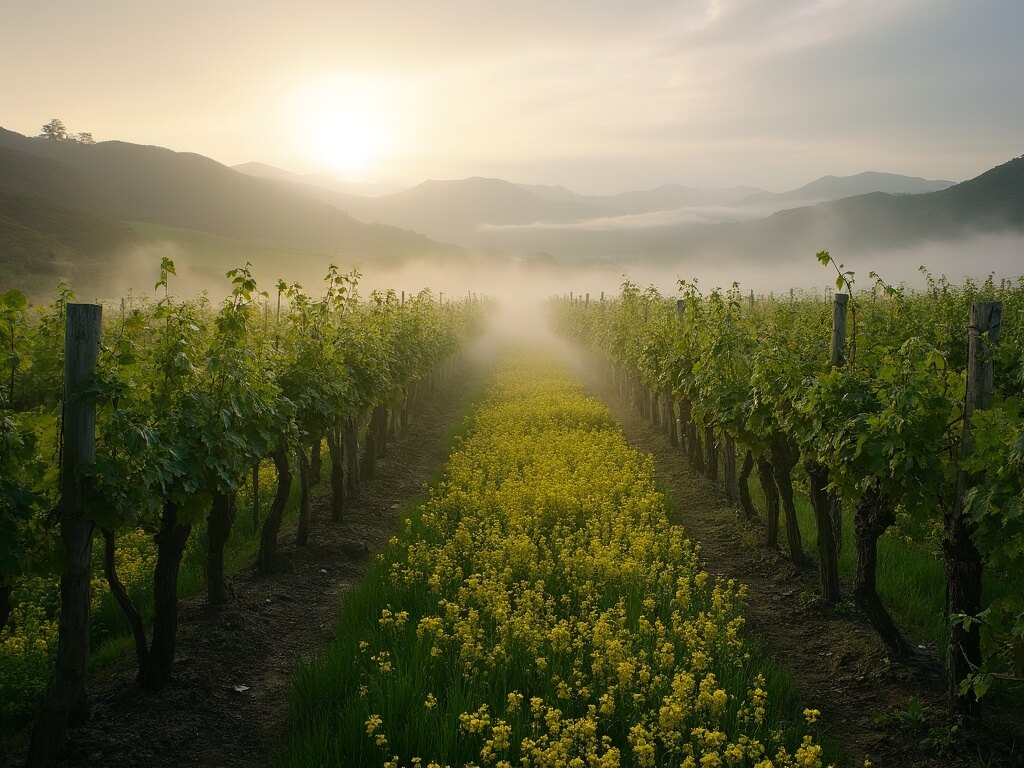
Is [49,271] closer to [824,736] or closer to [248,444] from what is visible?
[248,444]

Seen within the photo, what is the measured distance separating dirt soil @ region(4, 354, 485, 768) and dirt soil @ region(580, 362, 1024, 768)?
4871 millimetres

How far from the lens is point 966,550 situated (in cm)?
625

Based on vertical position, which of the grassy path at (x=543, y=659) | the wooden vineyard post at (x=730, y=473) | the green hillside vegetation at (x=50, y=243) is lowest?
the grassy path at (x=543, y=659)

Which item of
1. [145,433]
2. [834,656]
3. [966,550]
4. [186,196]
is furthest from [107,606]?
[186,196]

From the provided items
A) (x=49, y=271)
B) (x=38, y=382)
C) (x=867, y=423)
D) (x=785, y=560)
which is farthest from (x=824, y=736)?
(x=49, y=271)

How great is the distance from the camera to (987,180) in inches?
7662

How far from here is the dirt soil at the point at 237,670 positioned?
19.1 feet

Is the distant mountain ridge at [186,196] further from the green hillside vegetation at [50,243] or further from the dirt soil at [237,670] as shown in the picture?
the dirt soil at [237,670]

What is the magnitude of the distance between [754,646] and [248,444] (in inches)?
221

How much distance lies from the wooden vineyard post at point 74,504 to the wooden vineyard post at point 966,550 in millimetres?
7111

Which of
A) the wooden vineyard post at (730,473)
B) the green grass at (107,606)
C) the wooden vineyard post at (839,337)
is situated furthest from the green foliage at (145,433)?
the wooden vineyard post at (839,337)

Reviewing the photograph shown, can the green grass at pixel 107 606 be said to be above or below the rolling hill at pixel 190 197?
below

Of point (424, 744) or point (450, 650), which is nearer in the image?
point (424, 744)

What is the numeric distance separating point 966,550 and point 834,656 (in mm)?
2004
